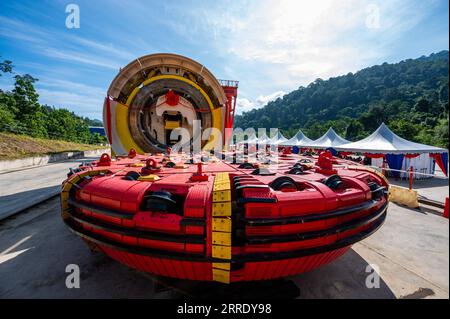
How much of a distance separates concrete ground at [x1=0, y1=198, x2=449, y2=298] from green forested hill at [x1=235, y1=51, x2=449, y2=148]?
54291mm

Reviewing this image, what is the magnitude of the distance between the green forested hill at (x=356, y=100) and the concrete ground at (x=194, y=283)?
54291 millimetres

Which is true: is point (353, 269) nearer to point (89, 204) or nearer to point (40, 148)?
point (89, 204)

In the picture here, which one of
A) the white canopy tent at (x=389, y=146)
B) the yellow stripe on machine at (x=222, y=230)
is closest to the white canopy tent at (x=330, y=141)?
the white canopy tent at (x=389, y=146)

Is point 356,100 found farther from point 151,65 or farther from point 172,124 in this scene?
point 151,65

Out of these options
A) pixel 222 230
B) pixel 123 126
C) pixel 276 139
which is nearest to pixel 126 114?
pixel 123 126

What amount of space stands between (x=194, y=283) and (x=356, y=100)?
403 feet

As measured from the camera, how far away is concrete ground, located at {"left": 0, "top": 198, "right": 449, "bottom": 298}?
2.39 metres

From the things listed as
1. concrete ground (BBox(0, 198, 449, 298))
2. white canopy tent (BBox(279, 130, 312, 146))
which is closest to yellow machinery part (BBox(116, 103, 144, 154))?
concrete ground (BBox(0, 198, 449, 298))

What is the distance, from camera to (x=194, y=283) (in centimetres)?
240

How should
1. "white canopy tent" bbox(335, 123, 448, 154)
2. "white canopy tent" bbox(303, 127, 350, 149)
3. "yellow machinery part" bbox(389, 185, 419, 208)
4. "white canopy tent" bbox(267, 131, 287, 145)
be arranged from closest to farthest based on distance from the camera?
"yellow machinery part" bbox(389, 185, 419, 208) → "white canopy tent" bbox(335, 123, 448, 154) → "white canopy tent" bbox(303, 127, 350, 149) → "white canopy tent" bbox(267, 131, 287, 145)

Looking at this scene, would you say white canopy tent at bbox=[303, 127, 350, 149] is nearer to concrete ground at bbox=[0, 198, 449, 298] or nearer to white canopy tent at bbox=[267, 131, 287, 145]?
white canopy tent at bbox=[267, 131, 287, 145]

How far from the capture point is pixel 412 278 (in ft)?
9.03

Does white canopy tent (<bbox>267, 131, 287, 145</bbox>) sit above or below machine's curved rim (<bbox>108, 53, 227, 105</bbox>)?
below
